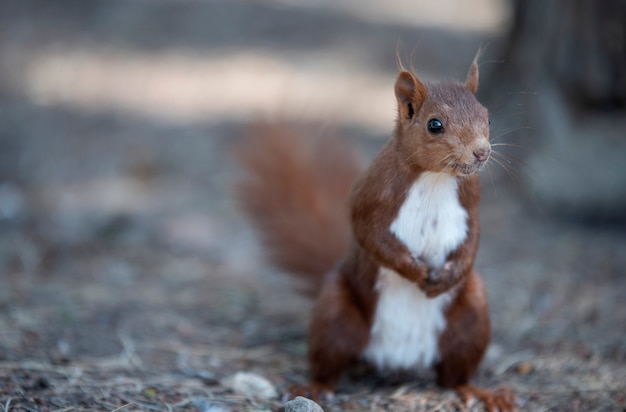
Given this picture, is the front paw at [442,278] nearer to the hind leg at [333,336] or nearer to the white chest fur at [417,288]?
the white chest fur at [417,288]

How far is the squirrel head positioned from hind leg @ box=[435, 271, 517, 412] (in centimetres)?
50

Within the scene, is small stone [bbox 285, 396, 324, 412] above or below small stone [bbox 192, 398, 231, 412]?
below

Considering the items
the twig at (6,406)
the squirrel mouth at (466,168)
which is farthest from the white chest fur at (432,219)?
the twig at (6,406)

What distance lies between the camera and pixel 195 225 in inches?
163

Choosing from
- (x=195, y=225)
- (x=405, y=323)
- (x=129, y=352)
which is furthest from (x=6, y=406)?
(x=195, y=225)

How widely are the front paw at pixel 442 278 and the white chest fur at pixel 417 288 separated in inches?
1.4

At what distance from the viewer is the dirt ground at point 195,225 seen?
98.9 inches

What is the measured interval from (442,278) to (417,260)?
0.09 meters

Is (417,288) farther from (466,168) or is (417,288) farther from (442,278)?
(466,168)

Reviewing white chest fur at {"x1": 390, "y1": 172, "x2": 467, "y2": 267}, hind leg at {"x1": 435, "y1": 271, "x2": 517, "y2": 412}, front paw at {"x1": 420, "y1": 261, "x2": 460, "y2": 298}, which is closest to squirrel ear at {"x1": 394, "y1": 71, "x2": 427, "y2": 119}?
white chest fur at {"x1": 390, "y1": 172, "x2": 467, "y2": 267}

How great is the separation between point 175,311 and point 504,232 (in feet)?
6.18

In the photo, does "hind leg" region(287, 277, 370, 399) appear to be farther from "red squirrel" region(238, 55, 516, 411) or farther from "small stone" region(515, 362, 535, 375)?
"small stone" region(515, 362, 535, 375)

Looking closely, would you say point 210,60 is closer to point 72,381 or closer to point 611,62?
point 611,62

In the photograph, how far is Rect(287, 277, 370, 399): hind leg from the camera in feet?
7.66
